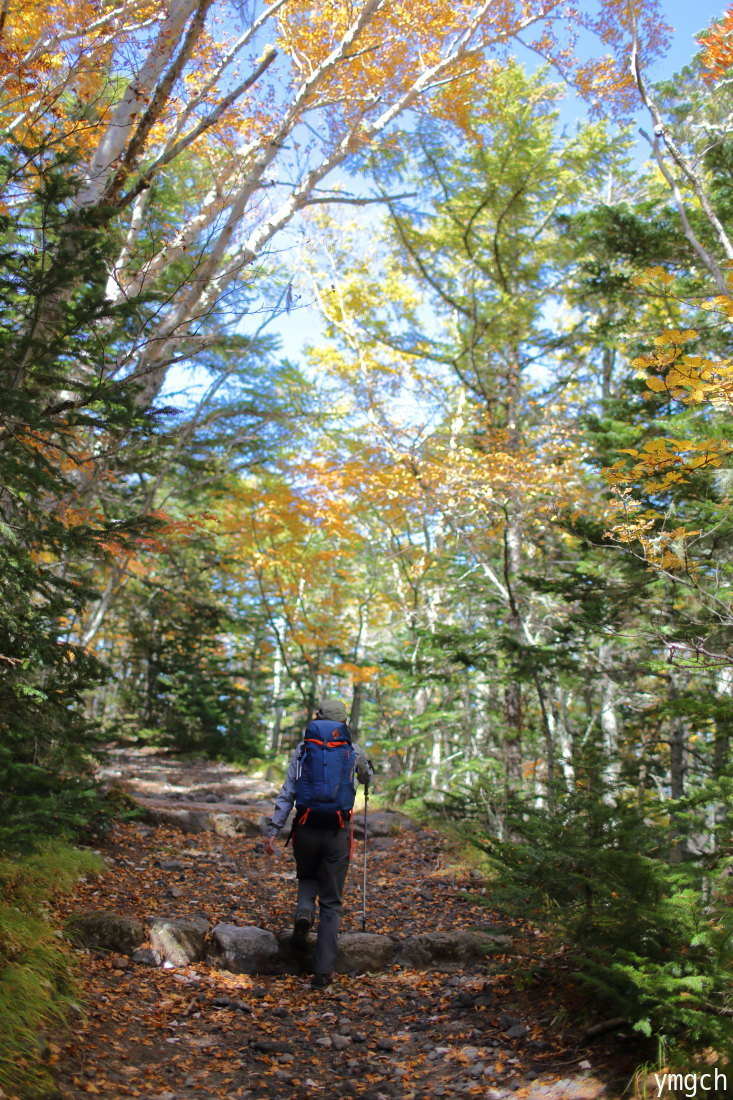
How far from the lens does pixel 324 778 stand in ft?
16.1

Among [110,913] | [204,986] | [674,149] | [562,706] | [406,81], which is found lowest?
[204,986]

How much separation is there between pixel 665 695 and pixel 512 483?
3.54 meters

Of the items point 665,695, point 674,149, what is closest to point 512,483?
point 665,695

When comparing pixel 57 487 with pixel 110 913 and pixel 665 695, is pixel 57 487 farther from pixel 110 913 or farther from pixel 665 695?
pixel 665 695

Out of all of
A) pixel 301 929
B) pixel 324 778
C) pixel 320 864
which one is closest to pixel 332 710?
pixel 324 778

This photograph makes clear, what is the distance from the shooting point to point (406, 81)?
9078 millimetres

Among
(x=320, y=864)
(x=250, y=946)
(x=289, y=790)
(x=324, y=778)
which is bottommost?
(x=250, y=946)

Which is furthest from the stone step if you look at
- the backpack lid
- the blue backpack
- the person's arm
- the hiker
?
the backpack lid

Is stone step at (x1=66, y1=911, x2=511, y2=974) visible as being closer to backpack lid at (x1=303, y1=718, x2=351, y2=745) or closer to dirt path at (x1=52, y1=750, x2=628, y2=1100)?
dirt path at (x1=52, y1=750, x2=628, y2=1100)

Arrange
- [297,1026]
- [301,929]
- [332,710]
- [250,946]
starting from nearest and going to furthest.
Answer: [297,1026] < [250,946] < [301,929] < [332,710]

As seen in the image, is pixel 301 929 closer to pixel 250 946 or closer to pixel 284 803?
pixel 250 946

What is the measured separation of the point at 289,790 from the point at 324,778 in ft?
1.04

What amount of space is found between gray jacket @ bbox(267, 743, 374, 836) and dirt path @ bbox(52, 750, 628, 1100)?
0.96 m

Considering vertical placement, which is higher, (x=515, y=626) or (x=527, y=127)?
(x=527, y=127)
